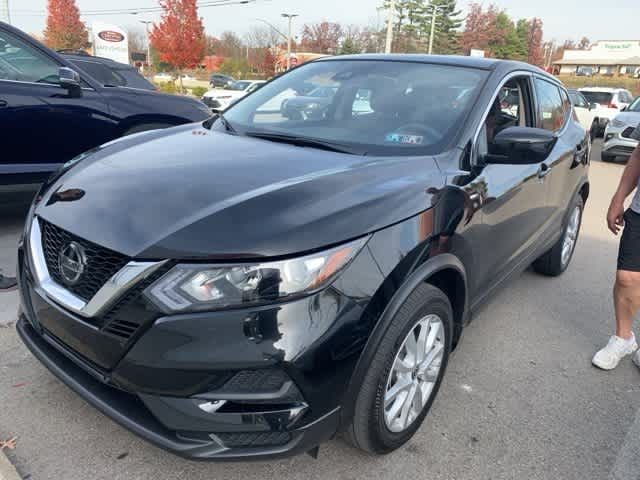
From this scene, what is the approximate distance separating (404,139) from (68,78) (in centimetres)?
304

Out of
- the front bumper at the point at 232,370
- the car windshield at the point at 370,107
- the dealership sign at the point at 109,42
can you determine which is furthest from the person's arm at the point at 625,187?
the dealership sign at the point at 109,42

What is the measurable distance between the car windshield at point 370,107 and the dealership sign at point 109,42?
21987mm

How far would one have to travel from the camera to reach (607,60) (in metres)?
69.1

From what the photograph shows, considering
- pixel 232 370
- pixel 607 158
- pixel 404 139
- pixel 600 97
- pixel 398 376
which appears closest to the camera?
pixel 232 370

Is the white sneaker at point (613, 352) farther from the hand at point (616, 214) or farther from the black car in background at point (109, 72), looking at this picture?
the black car in background at point (109, 72)

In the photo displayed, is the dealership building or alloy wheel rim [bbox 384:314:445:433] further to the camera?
the dealership building

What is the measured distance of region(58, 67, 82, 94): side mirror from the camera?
13.9ft

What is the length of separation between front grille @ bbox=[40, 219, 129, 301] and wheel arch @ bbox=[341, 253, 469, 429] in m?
0.85

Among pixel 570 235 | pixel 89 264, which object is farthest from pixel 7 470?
pixel 570 235

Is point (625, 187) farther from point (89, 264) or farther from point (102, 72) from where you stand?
point (102, 72)

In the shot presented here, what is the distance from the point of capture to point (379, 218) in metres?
1.90

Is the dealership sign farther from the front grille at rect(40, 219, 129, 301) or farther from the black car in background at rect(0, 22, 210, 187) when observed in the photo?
the front grille at rect(40, 219, 129, 301)

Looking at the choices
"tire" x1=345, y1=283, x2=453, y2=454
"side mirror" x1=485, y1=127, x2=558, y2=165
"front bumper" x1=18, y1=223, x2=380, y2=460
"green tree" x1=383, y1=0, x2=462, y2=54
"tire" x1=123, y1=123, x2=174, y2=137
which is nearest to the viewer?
"front bumper" x1=18, y1=223, x2=380, y2=460

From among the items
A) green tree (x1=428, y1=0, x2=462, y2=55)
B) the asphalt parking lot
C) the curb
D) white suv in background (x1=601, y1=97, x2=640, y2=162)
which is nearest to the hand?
the asphalt parking lot
